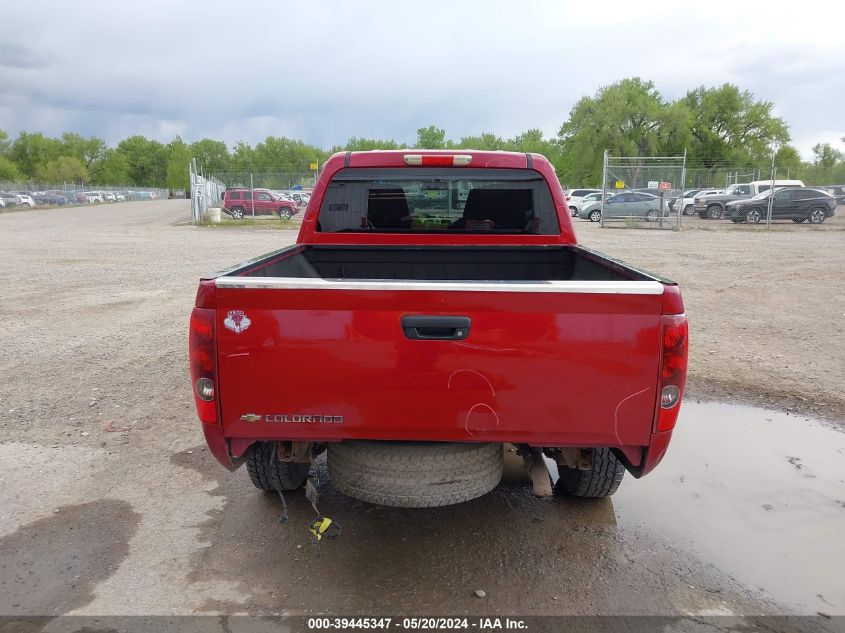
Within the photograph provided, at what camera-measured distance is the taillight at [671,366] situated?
2.52 m

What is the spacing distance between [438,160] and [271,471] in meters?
2.32

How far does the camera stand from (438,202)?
476 centimetres

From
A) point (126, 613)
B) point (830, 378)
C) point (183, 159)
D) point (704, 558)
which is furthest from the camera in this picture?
point (183, 159)

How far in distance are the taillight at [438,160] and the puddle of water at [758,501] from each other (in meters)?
2.45

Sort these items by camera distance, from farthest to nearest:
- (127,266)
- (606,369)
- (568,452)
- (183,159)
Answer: (183,159) → (127,266) → (568,452) → (606,369)

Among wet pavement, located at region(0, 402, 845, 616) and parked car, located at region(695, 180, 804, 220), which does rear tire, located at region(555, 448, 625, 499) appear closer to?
wet pavement, located at region(0, 402, 845, 616)

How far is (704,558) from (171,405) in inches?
171

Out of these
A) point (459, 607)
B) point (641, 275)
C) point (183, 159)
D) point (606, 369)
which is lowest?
point (459, 607)

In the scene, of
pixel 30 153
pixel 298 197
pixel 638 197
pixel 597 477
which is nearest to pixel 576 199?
pixel 638 197

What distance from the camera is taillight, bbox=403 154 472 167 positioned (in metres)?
4.22

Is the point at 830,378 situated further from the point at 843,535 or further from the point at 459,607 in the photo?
the point at 459,607

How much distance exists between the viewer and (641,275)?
3055mm

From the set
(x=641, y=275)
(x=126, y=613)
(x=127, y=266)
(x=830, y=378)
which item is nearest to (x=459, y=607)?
(x=126, y=613)

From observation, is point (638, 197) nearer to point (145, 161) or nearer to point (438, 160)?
point (438, 160)
